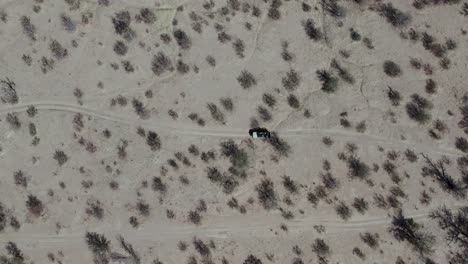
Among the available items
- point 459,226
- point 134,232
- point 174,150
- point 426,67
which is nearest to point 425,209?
point 459,226

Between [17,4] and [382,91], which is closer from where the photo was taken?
[382,91]

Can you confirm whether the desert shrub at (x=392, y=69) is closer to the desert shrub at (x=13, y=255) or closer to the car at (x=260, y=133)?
the car at (x=260, y=133)

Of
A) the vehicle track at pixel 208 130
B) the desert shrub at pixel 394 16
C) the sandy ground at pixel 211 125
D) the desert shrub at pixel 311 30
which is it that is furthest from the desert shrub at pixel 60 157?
the desert shrub at pixel 394 16

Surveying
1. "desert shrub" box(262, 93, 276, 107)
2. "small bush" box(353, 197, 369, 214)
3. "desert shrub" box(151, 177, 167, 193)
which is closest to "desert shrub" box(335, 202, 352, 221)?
"small bush" box(353, 197, 369, 214)

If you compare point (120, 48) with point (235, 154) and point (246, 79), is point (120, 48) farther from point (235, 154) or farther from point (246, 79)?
point (235, 154)

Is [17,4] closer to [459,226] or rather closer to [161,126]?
[161,126]
